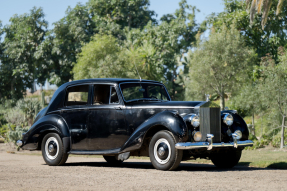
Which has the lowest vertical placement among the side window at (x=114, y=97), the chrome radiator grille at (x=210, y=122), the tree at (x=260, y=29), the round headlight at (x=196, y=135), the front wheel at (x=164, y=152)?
the front wheel at (x=164, y=152)

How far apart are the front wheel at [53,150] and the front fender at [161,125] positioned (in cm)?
169

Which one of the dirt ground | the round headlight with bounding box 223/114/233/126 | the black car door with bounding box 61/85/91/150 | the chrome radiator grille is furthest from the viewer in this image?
the black car door with bounding box 61/85/91/150

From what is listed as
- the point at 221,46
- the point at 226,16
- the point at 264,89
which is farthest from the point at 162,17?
the point at 264,89

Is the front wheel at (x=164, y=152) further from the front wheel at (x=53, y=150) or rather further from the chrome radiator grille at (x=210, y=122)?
the front wheel at (x=53, y=150)

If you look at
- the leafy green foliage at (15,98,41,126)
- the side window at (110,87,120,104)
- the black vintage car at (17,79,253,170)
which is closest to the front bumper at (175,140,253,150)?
the black vintage car at (17,79,253,170)

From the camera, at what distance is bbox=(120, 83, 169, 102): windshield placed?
9130mm

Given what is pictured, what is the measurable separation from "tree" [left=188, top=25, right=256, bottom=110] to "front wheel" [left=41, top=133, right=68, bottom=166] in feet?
58.1

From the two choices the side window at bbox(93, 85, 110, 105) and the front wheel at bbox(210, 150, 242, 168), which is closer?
the front wheel at bbox(210, 150, 242, 168)

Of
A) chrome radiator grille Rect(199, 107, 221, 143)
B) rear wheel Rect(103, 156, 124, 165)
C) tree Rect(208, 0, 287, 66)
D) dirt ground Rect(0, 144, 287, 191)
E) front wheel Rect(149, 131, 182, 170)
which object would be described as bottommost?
rear wheel Rect(103, 156, 124, 165)

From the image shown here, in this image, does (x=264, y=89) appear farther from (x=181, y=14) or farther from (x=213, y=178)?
(x=181, y=14)

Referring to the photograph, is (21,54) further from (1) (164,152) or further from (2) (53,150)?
(1) (164,152)

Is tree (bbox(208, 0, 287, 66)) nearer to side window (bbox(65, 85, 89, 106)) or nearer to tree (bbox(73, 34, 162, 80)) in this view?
tree (bbox(73, 34, 162, 80))

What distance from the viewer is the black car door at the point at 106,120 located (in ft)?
28.8

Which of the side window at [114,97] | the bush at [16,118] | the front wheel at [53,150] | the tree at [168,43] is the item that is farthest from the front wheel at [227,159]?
the tree at [168,43]
